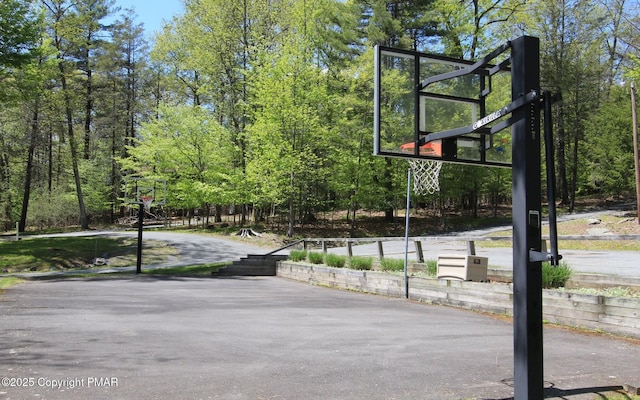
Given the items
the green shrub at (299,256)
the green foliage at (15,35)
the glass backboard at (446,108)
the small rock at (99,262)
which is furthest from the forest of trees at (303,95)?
the glass backboard at (446,108)

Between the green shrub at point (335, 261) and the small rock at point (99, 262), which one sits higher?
the green shrub at point (335, 261)

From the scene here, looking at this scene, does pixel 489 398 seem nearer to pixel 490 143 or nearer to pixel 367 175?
pixel 490 143

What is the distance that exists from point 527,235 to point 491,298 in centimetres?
577

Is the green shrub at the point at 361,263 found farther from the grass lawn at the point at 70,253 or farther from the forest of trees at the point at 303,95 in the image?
the forest of trees at the point at 303,95

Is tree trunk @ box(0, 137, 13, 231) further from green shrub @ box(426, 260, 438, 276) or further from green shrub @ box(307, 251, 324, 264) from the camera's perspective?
green shrub @ box(426, 260, 438, 276)

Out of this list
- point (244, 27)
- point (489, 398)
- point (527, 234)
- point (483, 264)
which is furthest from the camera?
point (244, 27)

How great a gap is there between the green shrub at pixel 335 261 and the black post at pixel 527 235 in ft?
35.8

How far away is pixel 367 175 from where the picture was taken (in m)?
29.4

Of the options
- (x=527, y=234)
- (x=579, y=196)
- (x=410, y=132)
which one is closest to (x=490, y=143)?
(x=410, y=132)

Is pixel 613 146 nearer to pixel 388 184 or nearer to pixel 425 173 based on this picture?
pixel 388 184

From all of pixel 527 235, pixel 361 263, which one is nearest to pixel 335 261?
pixel 361 263

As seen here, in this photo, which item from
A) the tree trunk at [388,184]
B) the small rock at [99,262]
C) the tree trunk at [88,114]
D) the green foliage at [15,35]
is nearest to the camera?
the green foliage at [15,35]

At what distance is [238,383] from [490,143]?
350 centimetres

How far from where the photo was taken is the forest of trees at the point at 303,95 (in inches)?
1124
